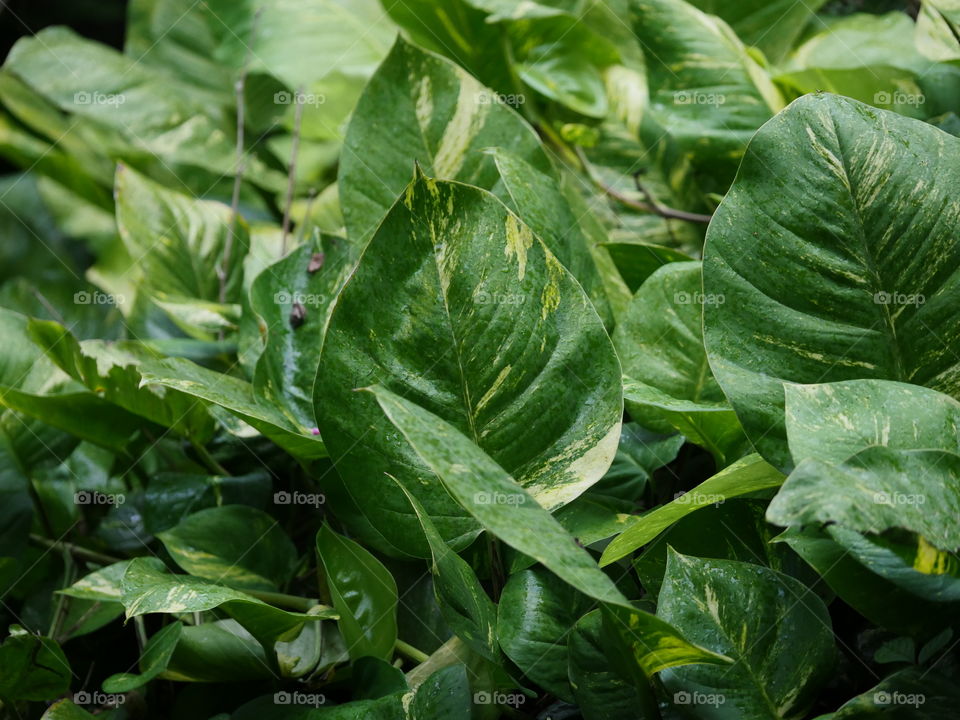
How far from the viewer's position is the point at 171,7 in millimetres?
1311

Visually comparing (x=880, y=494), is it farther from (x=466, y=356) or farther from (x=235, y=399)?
(x=235, y=399)

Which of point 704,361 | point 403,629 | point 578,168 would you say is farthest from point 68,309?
point 704,361

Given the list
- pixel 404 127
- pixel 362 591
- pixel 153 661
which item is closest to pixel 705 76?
pixel 404 127

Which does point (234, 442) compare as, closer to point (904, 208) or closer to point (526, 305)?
point (526, 305)

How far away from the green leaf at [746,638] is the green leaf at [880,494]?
0.09 meters

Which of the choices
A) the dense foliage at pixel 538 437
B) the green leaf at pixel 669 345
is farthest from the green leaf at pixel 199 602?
the green leaf at pixel 669 345

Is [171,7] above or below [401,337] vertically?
above

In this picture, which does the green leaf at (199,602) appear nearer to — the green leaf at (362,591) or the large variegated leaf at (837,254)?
the green leaf at (362,591)

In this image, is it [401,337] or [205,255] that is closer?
[401,337]

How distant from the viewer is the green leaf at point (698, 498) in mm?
417

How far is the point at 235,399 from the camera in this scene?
0.50 meters

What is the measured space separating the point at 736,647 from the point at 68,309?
3.32 ft

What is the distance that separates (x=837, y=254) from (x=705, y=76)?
0.98 ft

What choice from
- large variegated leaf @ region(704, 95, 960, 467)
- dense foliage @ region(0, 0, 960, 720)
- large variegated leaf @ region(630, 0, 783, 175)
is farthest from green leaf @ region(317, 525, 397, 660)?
large variegated leaf @ region(630, 0, 783, 175)
